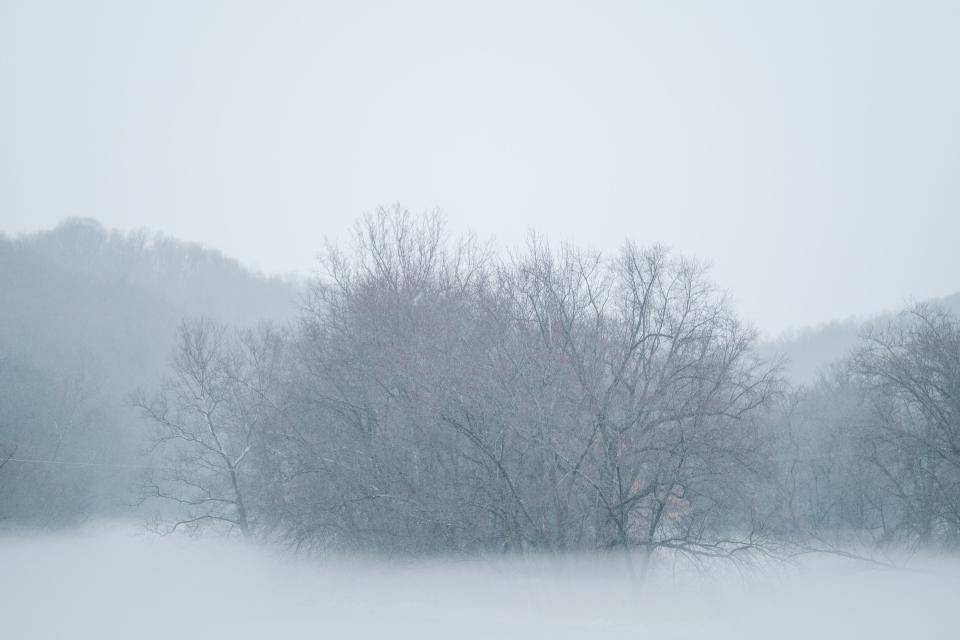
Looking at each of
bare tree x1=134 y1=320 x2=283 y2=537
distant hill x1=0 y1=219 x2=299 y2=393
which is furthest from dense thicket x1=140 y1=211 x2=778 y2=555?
distant hill x1=0 y1=219 x2=299 y2=393

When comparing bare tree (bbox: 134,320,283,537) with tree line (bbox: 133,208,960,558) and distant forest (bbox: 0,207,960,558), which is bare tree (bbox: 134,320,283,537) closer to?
distant forest (bbox: 0,207,960,558)

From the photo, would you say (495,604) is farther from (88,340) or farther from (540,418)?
(88,340)

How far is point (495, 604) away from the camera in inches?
762

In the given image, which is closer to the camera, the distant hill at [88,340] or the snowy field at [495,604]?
the snowy field at [495,604]

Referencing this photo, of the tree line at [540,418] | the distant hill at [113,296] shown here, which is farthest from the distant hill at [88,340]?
the tree line at [540,418]

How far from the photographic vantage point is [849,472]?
33.9m

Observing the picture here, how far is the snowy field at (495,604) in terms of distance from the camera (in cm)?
1755

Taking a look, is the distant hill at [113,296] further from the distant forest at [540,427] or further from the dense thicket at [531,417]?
the dense thicket at [531,417]

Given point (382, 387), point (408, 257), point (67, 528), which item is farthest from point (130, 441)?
point (382, 387)

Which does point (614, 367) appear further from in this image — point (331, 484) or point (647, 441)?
point (331, 484)

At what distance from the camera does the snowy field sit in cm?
1755

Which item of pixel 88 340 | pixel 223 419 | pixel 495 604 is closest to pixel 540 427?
pixel 495 604

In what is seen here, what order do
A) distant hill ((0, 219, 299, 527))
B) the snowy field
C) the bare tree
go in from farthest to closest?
distant hill ((0, 219, 299, 527))
the bare tree
the snowy field

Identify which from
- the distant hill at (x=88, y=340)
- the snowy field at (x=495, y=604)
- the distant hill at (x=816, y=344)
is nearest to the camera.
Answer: the snowy field at (x=495, y=604)
